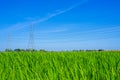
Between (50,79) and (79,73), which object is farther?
(79,73)

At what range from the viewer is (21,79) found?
120 inches

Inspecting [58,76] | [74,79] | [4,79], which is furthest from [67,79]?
[4,79]

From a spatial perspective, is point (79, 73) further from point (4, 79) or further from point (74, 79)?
point (4, 79)

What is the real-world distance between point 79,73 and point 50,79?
0.69m

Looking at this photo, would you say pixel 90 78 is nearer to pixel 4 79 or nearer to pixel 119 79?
pixel 119 79

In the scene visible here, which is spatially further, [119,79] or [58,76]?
[58,76]

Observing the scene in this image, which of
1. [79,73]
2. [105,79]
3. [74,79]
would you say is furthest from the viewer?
[79,73]

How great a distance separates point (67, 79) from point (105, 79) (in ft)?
1.55

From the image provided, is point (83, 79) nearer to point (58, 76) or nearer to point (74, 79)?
point (74, 79)

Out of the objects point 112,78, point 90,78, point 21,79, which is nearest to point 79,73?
point 90,78

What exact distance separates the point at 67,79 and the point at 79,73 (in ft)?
1.86

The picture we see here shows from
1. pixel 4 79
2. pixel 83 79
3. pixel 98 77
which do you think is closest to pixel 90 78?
pixel 98 77

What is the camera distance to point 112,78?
3.03 metres

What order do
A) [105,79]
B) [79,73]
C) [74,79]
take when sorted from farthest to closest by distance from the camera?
[79,73], [105,79], [74,79]
